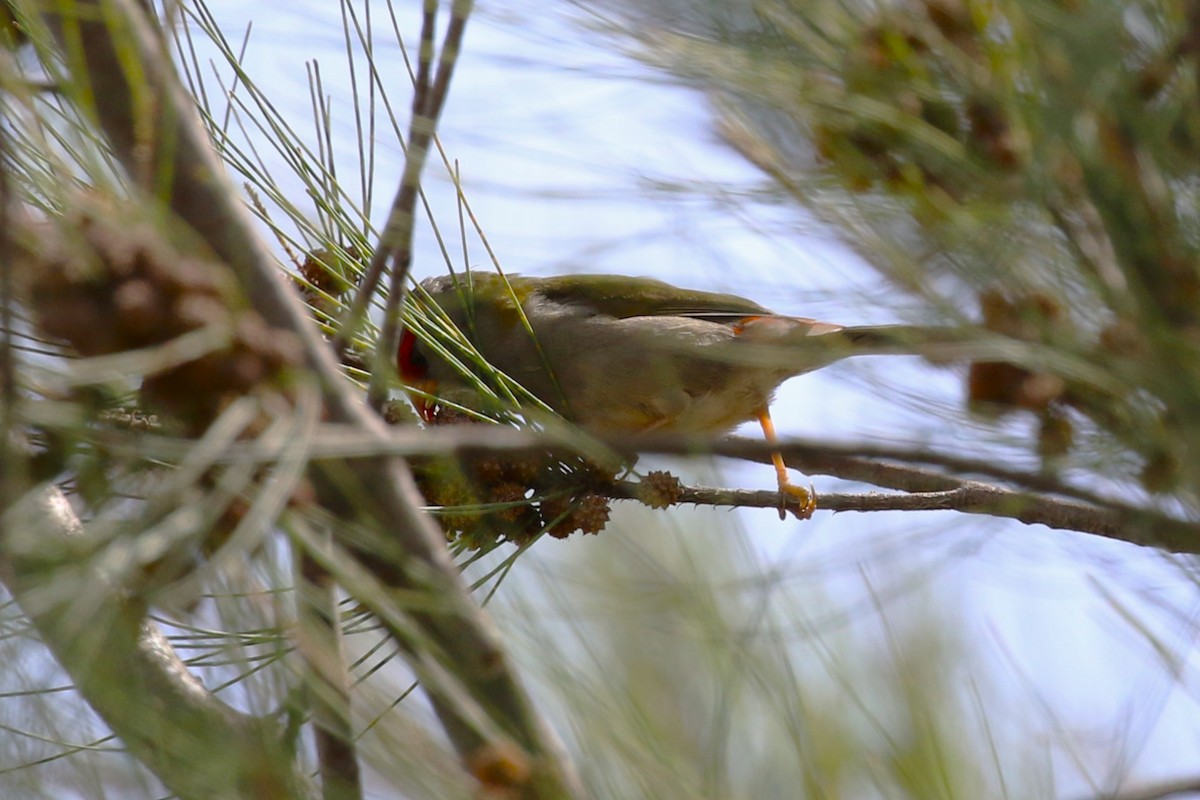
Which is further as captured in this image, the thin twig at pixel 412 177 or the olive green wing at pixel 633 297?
the olive green wing at pixel 633 297

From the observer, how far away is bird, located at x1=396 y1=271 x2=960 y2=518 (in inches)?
139

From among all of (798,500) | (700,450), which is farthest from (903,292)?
(798,500)

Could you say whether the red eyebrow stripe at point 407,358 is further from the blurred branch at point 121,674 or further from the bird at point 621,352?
the blurred branch at point 121,674

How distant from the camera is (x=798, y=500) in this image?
3406 mm

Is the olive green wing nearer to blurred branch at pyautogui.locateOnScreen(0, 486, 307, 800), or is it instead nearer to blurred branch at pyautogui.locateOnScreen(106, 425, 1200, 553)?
blurred branch at pyautogui.locateOnScreen(106, 425, 1200, 553)

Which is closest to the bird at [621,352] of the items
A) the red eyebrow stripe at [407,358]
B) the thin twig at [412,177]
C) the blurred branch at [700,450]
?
the red eyebrow stripe at [407,358]

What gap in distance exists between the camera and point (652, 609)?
5.93ft

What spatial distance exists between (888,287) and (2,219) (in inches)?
43.0

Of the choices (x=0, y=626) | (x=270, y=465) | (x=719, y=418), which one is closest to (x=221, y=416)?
(x=270, y=465)

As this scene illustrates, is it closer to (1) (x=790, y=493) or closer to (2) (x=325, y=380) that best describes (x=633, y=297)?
(1) (x=790, y=493)

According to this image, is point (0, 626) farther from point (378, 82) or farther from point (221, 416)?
point (378, 82)

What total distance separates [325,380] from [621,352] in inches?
96.8

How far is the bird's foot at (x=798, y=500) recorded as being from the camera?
3.31m

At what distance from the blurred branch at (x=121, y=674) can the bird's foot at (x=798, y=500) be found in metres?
2.03
